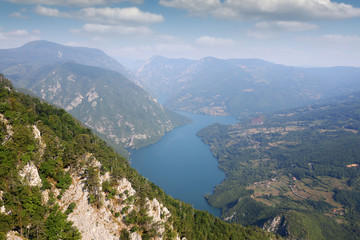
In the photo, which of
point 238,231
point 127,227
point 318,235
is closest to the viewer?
point 127,227

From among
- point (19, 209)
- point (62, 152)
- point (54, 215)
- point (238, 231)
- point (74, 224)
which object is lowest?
point (238, 231)

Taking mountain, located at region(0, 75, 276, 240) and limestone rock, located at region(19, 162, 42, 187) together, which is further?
limestone rock, located at region(19, 162, 42, 187)

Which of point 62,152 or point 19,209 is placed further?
point 62,152

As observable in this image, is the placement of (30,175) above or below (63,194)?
above

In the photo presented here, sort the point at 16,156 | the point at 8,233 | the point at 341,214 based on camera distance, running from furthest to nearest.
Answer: the point at 341,214 → the point at 16,156 → the point at 8,233

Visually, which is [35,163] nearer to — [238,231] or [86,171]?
[86,171]

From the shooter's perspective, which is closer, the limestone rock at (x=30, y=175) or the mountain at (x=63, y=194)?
the mountain at (x=63, y=194)

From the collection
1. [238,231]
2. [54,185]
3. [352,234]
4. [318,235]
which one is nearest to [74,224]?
[54,185]

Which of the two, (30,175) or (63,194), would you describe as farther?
(63,194)
